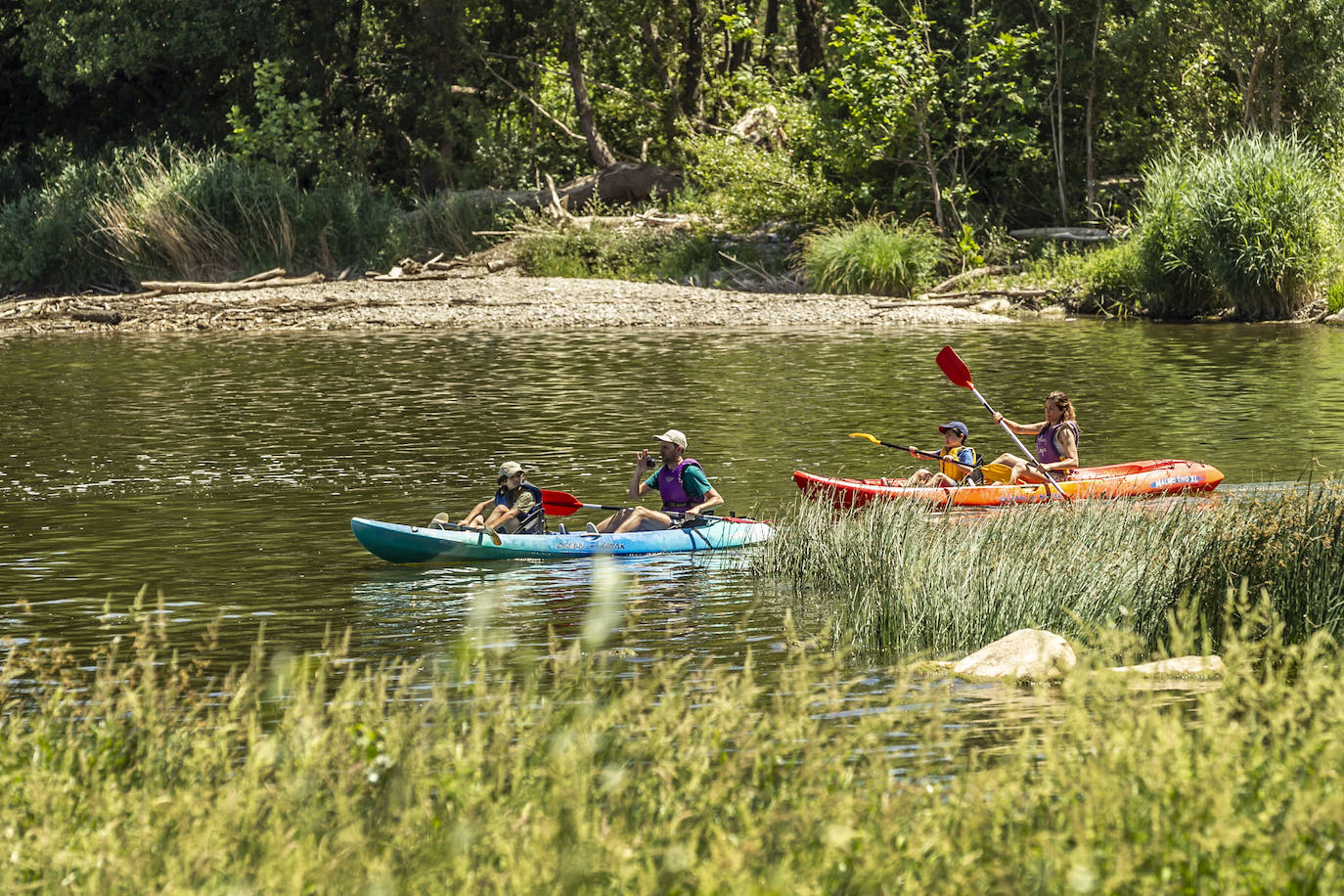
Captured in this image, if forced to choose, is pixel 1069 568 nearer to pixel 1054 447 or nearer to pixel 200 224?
pixel 1054 447

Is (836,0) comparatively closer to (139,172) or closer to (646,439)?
(139,172)

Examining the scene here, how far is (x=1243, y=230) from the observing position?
26953 mm

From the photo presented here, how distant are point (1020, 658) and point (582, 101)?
33747 mm

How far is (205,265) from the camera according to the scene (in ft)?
117

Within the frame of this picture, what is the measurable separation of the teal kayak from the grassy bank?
5.87 metres

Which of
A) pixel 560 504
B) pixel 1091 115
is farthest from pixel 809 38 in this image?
pixel 560 504

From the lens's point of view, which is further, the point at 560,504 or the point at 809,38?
the point at 809,38

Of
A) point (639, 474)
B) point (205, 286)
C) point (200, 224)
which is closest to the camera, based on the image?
point (639, 474)

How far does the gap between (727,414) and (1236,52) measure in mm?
18262

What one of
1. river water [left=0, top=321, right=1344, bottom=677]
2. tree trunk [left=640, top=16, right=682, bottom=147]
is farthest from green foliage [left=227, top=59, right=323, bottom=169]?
river water [left=0, top=321, right=1344, bottom=677]

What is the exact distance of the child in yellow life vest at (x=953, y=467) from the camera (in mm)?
12945

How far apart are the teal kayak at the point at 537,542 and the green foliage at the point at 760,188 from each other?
73.7 feet

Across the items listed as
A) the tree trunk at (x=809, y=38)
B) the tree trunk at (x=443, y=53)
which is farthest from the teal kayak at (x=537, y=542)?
the tree trunk at (x=443, y=53)

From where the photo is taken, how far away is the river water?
10266 millimetres
